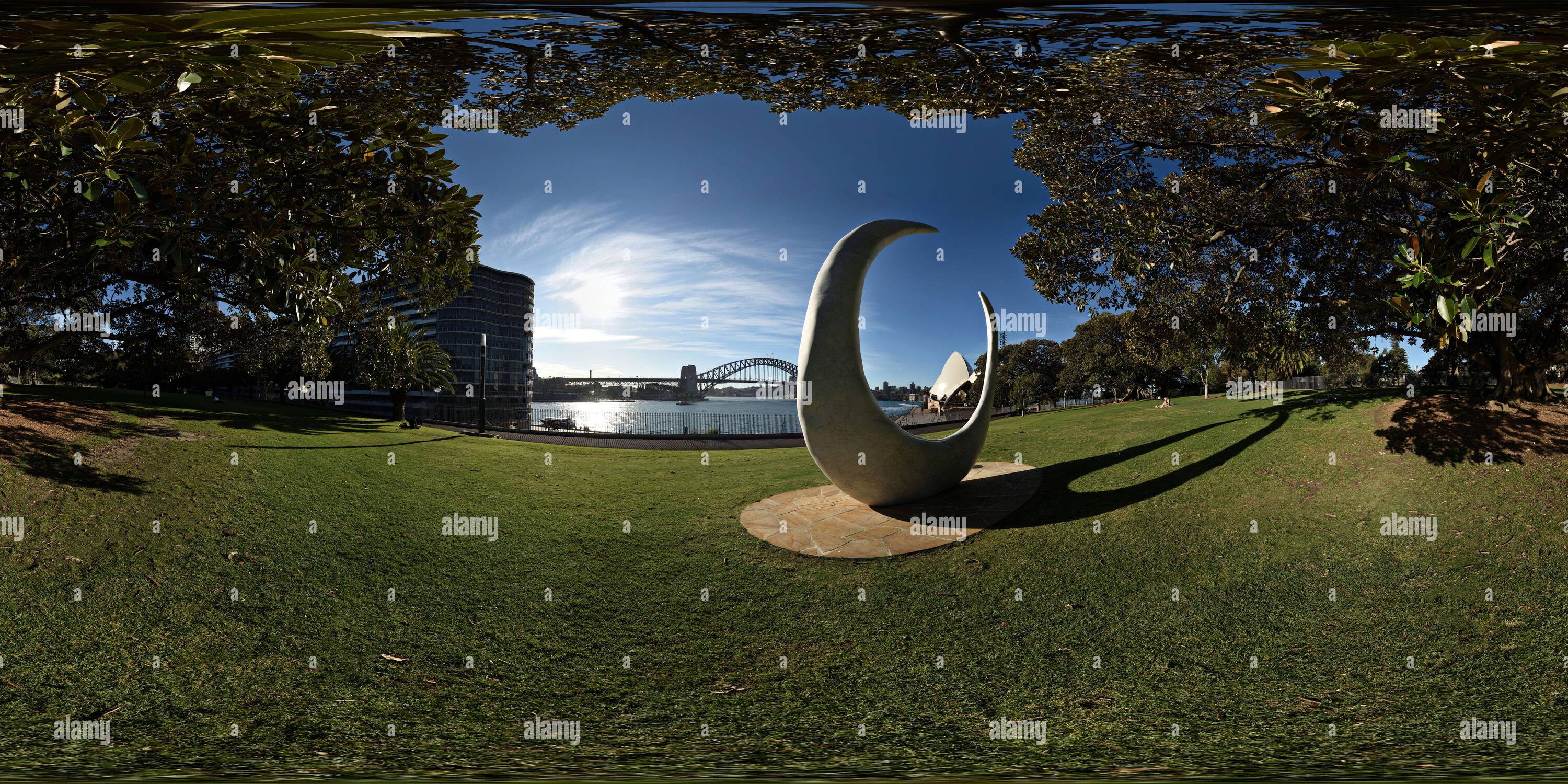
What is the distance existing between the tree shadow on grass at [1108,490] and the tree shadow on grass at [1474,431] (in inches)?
50.6

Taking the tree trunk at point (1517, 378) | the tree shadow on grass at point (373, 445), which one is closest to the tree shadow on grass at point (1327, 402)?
the tree trunk at point (1517, 378)

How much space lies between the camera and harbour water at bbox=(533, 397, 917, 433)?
1462 cm

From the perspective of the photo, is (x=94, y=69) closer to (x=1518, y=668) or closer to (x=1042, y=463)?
(x=1518, y=668)

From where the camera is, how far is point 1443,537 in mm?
5074

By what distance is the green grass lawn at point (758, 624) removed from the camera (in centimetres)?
264

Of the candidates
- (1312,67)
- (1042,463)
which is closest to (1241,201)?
(1042,463)

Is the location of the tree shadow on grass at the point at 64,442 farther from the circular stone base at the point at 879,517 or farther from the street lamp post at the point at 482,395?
the circular stone base at the point at 879,517

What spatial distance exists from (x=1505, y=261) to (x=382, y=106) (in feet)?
38.1

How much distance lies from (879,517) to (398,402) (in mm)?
12293

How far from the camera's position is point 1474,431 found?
663 centimetres

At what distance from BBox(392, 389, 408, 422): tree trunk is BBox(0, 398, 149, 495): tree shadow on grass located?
190 inches

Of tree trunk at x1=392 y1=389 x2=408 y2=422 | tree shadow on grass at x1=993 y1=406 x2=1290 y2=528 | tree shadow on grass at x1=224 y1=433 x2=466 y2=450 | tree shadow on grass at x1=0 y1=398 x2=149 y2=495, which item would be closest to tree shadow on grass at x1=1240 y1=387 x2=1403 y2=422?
tree shadow on grass at x1=993 y1=406 x2=1290 y2=528

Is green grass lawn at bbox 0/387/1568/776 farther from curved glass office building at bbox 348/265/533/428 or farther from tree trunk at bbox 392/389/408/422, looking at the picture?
curved glass office building at bbox 348/265/533/428

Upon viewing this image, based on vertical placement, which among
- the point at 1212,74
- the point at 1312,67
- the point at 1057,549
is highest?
the point at 1212,74
